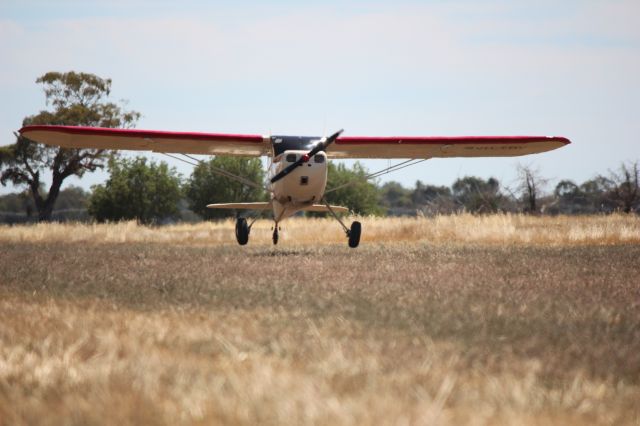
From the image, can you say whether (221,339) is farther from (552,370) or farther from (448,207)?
(448,207)

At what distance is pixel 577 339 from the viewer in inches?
220

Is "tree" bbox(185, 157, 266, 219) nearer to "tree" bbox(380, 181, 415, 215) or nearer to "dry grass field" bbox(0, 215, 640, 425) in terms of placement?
"tree" bbox(380, 181, 415, 215)

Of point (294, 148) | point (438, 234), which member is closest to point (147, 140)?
point (294, 148)

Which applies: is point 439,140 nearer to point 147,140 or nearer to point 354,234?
point 354,234

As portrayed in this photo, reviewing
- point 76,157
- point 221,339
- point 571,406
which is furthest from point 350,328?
point 76,157

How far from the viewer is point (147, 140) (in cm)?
Answer: 1931

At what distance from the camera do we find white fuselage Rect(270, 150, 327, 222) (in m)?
16.7

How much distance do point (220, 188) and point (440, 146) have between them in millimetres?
45145

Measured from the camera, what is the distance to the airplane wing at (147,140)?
1858 centimetres

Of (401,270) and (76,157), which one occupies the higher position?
(76,157)

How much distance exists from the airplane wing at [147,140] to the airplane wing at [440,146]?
2.21m

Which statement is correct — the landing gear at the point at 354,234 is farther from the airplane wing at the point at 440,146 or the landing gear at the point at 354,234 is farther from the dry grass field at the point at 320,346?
the dry grass field at the point at 320,346

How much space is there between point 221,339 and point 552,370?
2.14 metres

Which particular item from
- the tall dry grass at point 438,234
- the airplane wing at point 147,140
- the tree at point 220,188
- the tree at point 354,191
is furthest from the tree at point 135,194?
the airplane wing at point 147,140
